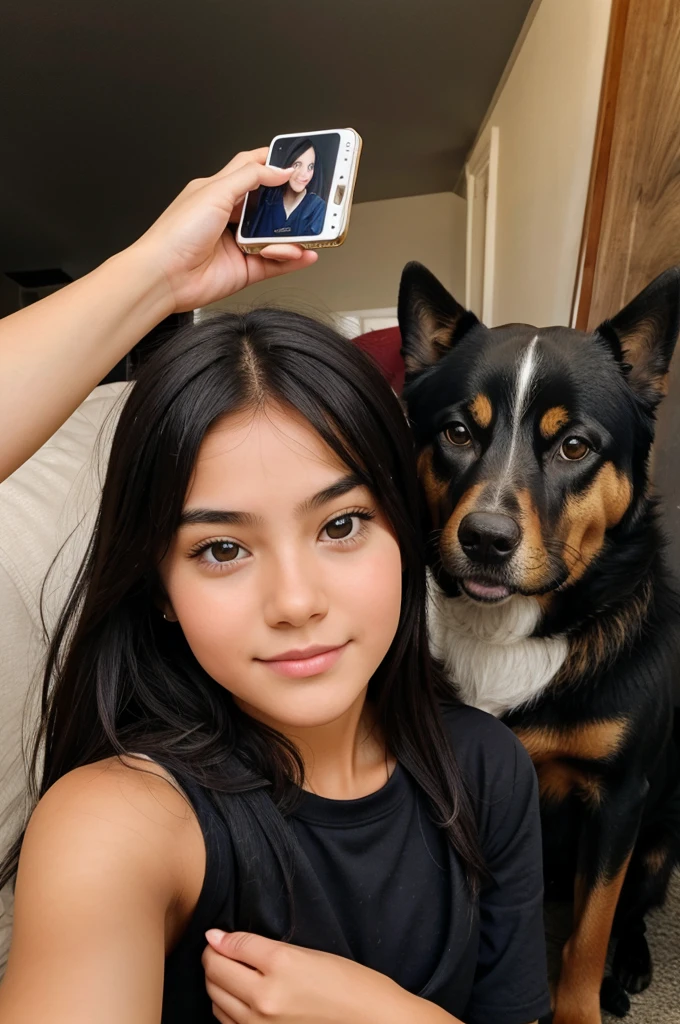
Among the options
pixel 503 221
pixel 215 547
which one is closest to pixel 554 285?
pixel 503 221

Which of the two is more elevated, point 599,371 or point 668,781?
point 599,371

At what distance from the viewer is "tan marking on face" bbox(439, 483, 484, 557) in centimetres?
96

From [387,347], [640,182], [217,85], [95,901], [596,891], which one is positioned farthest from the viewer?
[217,85]

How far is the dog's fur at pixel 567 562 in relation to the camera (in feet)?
3.23

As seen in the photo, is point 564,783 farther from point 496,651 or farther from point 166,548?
point 166,548

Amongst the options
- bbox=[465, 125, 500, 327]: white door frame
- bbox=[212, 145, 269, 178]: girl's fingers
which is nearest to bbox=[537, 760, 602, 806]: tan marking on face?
bbox=[212, 145, 269, 178]: girl's fingers

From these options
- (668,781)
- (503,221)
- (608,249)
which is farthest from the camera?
(503,221)

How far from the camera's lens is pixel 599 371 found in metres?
1.01

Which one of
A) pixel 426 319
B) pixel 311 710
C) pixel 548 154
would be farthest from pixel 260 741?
pixel 548 154

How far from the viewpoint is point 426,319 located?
1.14 metres

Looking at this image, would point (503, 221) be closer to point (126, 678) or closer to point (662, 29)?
point (662, 29)

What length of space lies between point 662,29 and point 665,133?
0.70 ft

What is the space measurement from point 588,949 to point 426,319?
100cm

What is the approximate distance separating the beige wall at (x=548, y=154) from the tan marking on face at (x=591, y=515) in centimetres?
115
